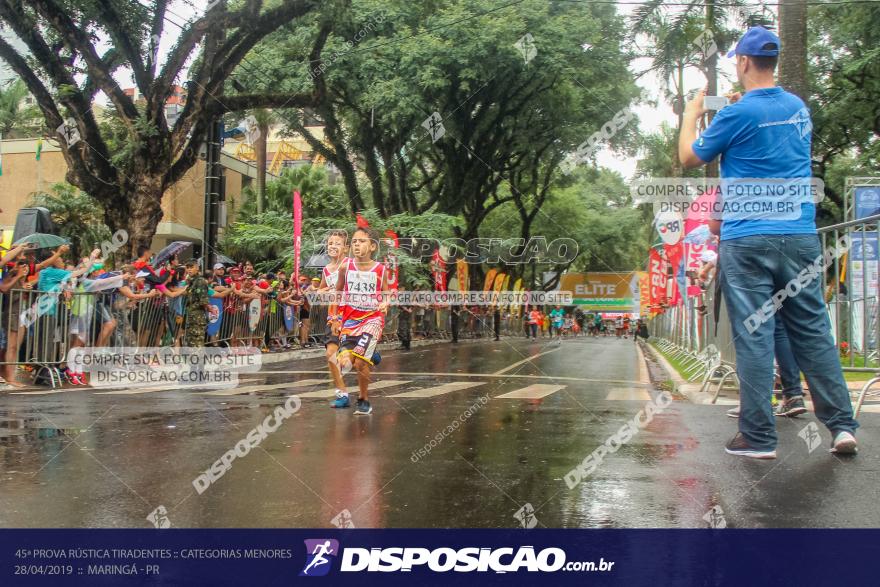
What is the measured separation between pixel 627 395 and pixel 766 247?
5335 millimetres

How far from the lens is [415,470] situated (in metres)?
4.71

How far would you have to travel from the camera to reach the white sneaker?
15.0 ft

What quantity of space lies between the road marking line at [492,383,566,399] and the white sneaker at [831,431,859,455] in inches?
190

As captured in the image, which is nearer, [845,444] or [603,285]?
[845,444]

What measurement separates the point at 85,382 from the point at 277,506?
29.9 feet

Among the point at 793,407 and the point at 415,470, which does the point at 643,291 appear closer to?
the point at 793,407

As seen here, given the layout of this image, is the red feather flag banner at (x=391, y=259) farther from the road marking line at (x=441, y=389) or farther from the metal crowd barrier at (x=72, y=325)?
the road marking line at (x=441, y=389)

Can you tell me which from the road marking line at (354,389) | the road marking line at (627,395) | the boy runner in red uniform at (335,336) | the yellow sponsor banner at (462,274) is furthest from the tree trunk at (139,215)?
the yellow sponsor banner at (462,274)

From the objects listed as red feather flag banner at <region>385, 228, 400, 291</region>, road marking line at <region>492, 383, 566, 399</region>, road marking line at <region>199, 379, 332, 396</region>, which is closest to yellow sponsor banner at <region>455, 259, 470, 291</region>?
red feather flag banner at <region>385, 228, 400, 291</region>

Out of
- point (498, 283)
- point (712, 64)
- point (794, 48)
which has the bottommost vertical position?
point (498, 283)

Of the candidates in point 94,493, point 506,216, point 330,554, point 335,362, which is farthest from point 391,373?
point 506,216

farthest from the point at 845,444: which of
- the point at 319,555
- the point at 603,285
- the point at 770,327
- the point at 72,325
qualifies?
the point at 603,285

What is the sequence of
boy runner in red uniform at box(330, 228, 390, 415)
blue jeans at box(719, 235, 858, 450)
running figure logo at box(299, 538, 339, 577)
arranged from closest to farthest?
running figure logo at box(299, 538, 339, 577) < blue jeans at box(719, 235, 858, 450) < boy runner in red uniform at box(330, 228, 390, 415)

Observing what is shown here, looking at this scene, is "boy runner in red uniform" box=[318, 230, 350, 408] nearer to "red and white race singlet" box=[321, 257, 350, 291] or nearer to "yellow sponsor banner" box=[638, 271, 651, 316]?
"red and white race singlet" box=[321, 257, 350, 291]
